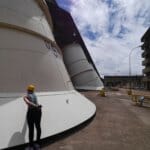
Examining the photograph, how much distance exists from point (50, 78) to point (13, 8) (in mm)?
2832

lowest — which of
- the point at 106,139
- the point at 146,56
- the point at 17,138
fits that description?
the point at 106,139

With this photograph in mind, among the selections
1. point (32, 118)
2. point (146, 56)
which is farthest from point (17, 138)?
point (146, 56)

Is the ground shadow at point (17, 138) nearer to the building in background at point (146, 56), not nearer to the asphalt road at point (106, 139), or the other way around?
the asphalt road at point (106, 139)

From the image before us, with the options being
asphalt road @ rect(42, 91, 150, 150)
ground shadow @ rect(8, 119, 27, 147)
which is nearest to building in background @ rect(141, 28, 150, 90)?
asphalt road @ rect(42, 91, 150, 150)

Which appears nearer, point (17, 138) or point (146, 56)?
point (17, 138)

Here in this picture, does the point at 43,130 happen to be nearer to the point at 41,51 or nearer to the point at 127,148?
the point at 127,148

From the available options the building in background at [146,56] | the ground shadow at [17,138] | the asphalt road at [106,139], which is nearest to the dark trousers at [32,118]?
the ground shadow at [17,138]

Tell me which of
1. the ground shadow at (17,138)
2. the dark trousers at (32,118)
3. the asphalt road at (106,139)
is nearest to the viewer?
the ground shadow at (17,138)

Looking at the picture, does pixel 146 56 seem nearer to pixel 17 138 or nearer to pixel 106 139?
pixel 106 139

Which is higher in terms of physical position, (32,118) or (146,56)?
(146,56)

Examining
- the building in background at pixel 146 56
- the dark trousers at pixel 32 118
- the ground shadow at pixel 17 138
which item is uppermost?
the building in background at pixel 146 56

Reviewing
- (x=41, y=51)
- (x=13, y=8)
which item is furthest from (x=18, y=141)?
(x=13, y=8)

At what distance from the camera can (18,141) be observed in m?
5.54

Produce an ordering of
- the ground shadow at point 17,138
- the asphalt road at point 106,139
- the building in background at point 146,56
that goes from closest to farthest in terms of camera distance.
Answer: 1. the ground shadow at point 17,138
2. the asphalt road at point 106,139
3. the building in background at point 146,56
